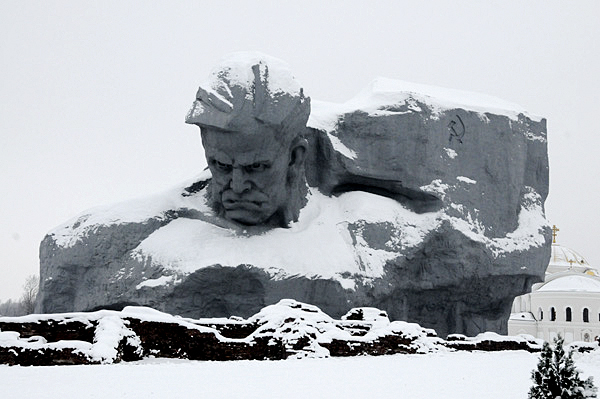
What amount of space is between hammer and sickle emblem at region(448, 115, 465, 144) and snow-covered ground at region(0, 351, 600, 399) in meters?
9.31

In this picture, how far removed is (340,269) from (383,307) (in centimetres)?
191

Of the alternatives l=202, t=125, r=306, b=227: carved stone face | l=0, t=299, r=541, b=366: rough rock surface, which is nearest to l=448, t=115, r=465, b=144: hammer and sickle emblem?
l=202, t=125, r=306, b=227: carved stone face

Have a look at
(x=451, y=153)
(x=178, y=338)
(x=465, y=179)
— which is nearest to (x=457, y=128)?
(x=451, y=153)

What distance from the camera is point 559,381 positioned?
5.35 m

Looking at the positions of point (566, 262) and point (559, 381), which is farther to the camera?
point (566, 262)

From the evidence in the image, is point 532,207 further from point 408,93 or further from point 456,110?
point 408,93

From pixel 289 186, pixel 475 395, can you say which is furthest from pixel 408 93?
pixel 475 395

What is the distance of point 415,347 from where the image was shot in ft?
39.7

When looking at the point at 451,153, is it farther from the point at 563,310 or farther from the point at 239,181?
the point at 563,310

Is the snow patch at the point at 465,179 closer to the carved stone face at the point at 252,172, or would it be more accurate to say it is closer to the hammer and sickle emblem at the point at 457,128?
the hammer and sickle emblem at the point at 457,128

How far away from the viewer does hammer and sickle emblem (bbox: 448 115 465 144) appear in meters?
18.0

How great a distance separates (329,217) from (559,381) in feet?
35.7

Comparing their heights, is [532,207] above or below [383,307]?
above

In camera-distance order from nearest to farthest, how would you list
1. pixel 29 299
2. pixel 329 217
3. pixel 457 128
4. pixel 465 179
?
1. pixel 329 217
2. pixel 465 179
3. pixel 457 128
4. pixel 29 299
